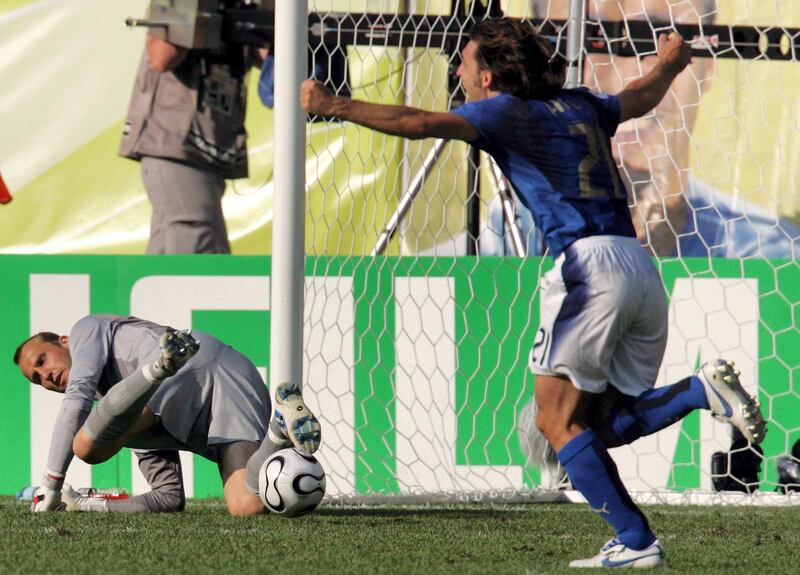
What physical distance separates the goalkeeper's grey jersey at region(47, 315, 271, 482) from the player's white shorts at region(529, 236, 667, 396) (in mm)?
1854

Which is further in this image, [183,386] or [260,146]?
[260,146]

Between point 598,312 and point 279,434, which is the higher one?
point 598,312

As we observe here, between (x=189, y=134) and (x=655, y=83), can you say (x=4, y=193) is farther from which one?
(x=655, y=83)

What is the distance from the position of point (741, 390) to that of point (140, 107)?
13.2ft

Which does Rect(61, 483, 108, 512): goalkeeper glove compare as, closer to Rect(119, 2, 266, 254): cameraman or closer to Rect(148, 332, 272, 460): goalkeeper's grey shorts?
Rect(148, 332, 272, 460): goalkeeper's grey shorts

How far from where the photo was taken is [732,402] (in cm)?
374

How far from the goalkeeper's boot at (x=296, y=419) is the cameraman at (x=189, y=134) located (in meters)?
2.19

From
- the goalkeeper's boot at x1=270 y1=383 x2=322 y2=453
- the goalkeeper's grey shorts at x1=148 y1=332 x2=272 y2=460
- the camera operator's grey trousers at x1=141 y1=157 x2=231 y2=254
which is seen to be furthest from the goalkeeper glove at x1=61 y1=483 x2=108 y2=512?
the camera operator's grey trousers at x1=141 y1=157 x2=231 y2=254

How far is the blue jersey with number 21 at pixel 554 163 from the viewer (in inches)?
148

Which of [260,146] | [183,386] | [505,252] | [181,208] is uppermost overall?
[260,146]

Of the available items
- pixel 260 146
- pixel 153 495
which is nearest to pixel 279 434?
pixel 153 495

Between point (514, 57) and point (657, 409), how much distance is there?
1.07 meters

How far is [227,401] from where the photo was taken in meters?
5.30

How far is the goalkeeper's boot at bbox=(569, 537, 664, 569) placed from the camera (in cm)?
366
